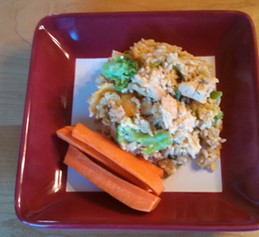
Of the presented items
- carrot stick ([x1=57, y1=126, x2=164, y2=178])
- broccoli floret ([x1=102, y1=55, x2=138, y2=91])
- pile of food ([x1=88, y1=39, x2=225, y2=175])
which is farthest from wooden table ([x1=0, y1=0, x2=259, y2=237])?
broccoli floret ([x1=102, y1=55, x2=138, y2=91])

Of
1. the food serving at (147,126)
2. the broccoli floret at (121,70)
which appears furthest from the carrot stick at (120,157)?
the broccoli floret at (121,70)

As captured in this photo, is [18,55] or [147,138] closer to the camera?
[147,138]

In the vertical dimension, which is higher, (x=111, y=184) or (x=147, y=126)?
(x=147, y=126)

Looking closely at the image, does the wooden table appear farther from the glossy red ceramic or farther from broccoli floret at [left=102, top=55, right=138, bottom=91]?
broccoli floret at [left=102, top=55, right=138, bottom=91]

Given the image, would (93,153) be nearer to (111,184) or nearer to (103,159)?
(103,159)

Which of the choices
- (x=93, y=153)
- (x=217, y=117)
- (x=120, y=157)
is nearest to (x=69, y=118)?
(x=93, y=153)

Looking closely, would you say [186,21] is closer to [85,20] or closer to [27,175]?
[85,20]

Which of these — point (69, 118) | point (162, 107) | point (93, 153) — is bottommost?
point (93, 153)
